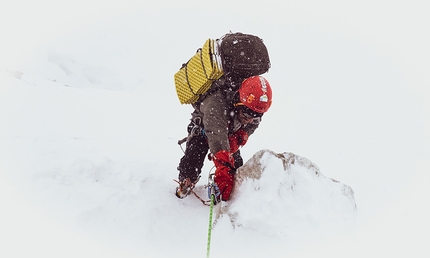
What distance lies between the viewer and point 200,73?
4355 millimetres

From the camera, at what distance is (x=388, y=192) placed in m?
6.37

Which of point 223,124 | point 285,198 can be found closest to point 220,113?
point 223,124

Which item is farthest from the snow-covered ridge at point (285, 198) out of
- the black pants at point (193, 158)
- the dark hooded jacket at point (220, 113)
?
the black pants at point (193, 158)

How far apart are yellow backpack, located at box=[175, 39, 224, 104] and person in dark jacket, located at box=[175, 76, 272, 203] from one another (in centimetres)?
Answer: 10

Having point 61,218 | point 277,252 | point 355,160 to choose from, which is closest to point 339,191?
point 277,252

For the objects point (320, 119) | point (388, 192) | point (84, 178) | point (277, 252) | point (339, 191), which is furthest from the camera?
point (320, 119)

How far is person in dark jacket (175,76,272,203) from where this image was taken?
12.6 feet

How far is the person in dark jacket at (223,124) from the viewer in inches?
151

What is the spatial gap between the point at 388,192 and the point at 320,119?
5469 mm

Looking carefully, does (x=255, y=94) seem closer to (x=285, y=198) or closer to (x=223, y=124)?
(x=223, y=124)

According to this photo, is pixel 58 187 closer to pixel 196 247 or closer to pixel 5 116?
pixel 196 247

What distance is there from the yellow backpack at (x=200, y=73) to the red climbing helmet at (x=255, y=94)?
0.42 metres

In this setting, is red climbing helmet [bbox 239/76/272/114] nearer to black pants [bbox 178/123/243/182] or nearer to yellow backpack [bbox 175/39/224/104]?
yellow backpack [bbox 175/39/224/104]

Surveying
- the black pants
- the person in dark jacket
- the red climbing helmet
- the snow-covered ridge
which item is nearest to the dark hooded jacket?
the person in dark jacket
